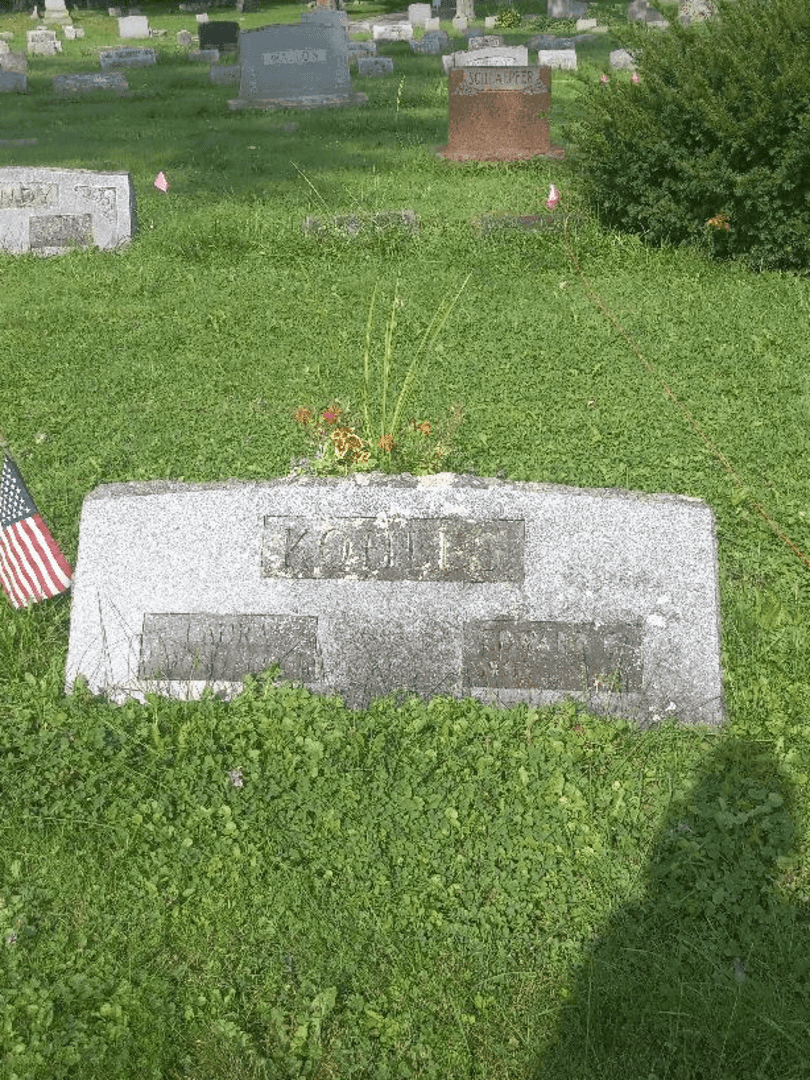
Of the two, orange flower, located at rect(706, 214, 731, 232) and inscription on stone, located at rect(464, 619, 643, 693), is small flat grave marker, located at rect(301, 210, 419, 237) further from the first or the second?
inscription on stone, located at rect(464, 619, 643, 693)

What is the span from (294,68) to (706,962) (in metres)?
21.4

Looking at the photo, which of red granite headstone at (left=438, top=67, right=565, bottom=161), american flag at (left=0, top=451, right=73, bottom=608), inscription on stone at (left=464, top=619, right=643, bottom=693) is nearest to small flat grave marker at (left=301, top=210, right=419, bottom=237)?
red granite headstone at (left=438, top=67, right=565, bottom=161)

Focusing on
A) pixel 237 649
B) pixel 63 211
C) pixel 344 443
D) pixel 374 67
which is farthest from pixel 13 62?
pixel 237 649

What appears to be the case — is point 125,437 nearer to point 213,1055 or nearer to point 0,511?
point 0,511

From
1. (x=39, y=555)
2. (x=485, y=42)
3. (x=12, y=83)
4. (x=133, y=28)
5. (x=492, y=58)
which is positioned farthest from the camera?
(x=133, y=28)

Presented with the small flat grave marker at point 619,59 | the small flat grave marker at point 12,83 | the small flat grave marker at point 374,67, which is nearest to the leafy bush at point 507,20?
the small flat grave marker at point 619,59

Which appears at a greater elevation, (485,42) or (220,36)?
(220,36)

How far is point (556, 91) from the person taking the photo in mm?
21891

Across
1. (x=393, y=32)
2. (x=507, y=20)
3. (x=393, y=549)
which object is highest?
(x=507, y=20)

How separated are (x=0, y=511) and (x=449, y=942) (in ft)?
10.6

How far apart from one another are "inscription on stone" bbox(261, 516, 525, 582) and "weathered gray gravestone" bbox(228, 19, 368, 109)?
18.5 m

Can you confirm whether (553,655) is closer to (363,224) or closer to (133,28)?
(363,224)

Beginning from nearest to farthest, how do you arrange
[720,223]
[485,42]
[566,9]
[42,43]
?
[720,223] → [485,42] → [42,43] → [566,9]

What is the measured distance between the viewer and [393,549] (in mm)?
5008
